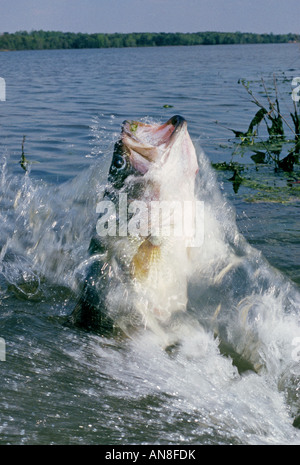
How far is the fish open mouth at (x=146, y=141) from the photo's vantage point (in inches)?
141

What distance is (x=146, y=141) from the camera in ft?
12.2

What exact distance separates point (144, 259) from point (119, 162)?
2.26 feet

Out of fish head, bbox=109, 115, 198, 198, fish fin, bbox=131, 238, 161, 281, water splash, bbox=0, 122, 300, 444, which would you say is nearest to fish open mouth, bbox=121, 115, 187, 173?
fish head, bbox=109, 115, 198, 198

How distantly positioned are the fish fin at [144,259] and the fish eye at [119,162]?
21.1 inches

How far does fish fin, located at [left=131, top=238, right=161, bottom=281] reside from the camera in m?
3.82

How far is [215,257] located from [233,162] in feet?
15.3

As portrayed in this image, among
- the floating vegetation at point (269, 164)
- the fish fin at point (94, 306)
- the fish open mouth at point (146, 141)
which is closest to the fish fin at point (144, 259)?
the fish fin at point (94, 306)

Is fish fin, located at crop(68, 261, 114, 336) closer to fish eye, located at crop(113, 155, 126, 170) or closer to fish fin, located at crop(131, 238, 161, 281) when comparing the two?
fish fin, located at crop(131, 238, 161, 281)

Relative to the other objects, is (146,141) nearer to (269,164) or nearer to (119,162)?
(119,162)

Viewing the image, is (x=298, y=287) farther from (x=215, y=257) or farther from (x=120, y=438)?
(x=120, y=438)

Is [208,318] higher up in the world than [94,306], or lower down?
lower down

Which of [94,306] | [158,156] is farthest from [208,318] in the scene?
[158,156]

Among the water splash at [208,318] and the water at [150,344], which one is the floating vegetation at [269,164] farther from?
the water splash at [208,318]

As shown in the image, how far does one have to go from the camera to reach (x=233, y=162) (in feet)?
29.1
